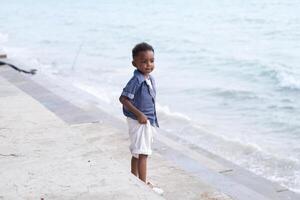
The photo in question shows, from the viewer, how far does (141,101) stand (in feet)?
13.8

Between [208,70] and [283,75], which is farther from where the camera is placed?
[208,70]

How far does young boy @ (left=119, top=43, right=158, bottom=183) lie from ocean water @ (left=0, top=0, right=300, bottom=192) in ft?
7.67

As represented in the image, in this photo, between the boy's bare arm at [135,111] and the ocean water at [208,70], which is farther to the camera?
the ocean water at [208,70]

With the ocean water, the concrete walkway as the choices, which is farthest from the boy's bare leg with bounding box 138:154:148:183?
the ocean water

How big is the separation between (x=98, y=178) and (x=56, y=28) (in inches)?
1166

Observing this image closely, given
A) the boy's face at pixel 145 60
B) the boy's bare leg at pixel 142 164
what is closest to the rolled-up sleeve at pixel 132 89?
the boy's face at pixel 145 60

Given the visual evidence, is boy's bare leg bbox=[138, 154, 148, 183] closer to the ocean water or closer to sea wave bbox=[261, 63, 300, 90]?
the ocean water

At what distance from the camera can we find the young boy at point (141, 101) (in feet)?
13.5

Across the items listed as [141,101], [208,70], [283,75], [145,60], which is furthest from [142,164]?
[208,70]

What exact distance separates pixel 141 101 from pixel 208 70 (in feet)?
43.9

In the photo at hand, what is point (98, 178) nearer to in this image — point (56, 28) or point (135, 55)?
point (135, 55)

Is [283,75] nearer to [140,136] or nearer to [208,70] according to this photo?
[208,70]

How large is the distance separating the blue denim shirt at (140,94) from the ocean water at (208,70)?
94.6 inches

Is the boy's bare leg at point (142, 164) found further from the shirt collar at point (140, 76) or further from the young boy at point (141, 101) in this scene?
the shirt collar at point (140, 76)
